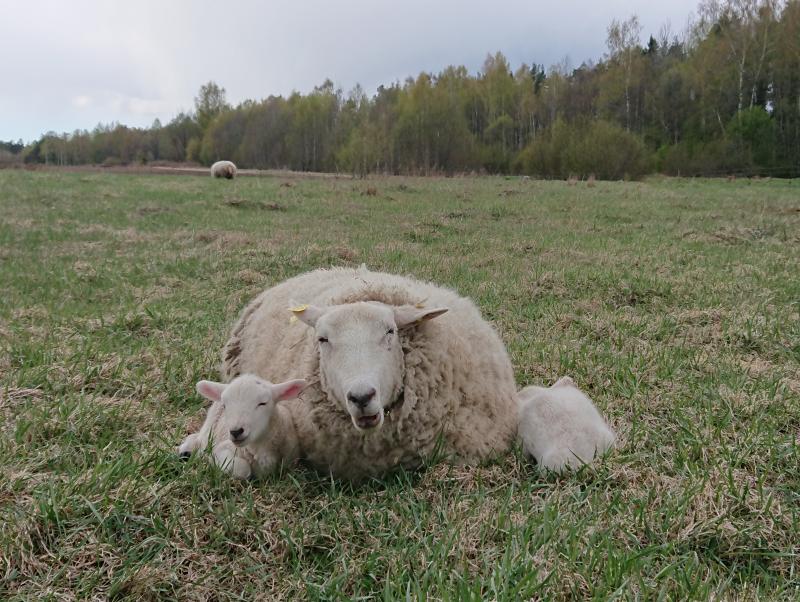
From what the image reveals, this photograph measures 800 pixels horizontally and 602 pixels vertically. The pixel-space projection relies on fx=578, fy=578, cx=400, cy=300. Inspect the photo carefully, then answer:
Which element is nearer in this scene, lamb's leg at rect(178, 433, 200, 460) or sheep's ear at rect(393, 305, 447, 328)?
lamb's leg at rect(178, 433, 200, 460)

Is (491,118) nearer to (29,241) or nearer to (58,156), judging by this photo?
(29,241)

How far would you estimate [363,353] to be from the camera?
9.03 ft

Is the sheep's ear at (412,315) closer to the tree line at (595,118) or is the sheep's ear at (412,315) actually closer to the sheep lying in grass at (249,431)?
the sheep lying in grass at (249,431)

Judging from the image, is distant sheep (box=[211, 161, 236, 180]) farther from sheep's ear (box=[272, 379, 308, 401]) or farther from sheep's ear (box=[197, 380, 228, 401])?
sheep's ear (box=[272, 379, 308, 401])

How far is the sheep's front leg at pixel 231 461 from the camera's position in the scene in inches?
106

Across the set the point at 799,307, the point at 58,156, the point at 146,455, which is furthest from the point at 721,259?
the point at 58,156

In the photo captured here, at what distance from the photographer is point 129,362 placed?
4.18 metres

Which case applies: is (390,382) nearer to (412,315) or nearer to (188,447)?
(412,315)

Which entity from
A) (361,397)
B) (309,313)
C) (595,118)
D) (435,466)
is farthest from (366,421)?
(595,118)

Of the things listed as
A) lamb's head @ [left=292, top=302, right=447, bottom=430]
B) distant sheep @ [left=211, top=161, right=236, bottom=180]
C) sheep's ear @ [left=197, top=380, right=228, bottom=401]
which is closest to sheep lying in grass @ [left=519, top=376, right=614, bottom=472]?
lamb's head @ [left=292, top=302, right=447, bottom=430]

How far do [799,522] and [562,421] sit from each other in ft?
3.55

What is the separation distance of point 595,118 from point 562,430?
48567 millimetres

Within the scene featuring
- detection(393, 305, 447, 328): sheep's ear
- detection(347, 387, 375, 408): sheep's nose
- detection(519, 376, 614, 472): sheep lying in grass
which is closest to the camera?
detection(347, 387, 375, 408): sheep's nose

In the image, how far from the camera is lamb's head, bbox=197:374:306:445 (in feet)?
8.93
